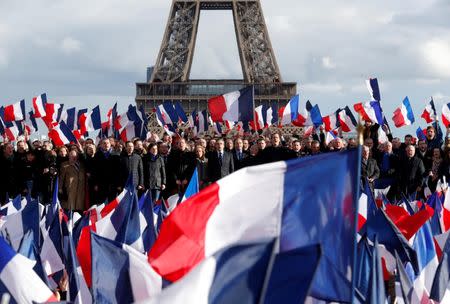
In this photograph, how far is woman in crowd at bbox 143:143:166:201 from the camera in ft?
47.6

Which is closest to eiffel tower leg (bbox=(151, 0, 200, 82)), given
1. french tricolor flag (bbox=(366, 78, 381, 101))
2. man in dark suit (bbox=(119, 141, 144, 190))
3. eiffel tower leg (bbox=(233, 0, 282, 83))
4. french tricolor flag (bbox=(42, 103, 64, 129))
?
eiffel tower leg (bbox=(233, 0, 282, 83))

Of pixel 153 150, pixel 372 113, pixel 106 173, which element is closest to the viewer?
pixel 153 150

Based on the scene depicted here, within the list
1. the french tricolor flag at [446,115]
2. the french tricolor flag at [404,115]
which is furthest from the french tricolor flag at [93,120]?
the french tricolor flag at [446,115]

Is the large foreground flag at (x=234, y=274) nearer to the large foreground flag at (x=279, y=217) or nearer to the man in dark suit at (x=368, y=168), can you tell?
the large foreground flag at (x=279, y=217)

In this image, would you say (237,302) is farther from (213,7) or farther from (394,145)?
(213,7)

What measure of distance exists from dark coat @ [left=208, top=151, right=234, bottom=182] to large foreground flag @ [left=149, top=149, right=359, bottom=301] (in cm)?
954

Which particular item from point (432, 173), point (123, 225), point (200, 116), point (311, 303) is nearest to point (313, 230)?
point (311, 303)

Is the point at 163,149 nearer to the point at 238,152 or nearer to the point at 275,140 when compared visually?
the point at 238,152

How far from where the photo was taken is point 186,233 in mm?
4148

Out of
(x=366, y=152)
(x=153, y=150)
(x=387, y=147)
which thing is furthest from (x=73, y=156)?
(x=387, y=147)

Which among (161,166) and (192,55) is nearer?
(161,166)

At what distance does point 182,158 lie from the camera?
14766mm

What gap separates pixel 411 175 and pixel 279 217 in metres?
10.2

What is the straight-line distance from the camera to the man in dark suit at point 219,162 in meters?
14.1
